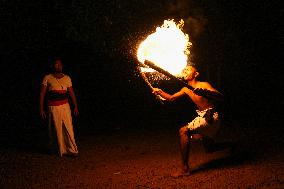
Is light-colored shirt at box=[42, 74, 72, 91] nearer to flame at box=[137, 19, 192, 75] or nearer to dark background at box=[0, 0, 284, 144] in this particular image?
flame at box=[137, 19, 192, 75]

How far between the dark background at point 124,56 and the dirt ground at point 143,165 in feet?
8.57

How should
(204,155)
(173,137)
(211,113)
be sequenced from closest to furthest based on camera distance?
(211,113) → (204,155) → (173,137)

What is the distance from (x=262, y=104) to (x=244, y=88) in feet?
7.78

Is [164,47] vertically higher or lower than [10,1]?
lower

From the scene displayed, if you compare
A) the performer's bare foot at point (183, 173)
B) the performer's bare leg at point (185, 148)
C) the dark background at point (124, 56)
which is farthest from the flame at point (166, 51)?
the dark background at point (124, 56)

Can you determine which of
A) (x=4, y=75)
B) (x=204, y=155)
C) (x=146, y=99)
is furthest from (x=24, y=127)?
(x=204, y=155)

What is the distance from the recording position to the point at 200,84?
24.3 ft

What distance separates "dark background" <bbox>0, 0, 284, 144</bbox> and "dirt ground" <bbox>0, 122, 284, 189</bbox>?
103 inches

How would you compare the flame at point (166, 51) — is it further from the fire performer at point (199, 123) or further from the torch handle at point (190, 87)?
the torch handle at point (190, 87)

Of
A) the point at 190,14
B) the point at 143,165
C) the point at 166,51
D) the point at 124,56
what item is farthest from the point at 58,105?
the point at 190,14

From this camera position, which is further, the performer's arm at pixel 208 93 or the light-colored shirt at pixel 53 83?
the light-colored shirt at pixel 53 83

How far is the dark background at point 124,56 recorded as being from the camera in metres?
12.2

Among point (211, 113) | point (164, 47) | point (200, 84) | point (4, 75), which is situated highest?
point (4, 75)

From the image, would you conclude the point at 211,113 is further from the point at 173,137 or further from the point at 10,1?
the point at 10,1
